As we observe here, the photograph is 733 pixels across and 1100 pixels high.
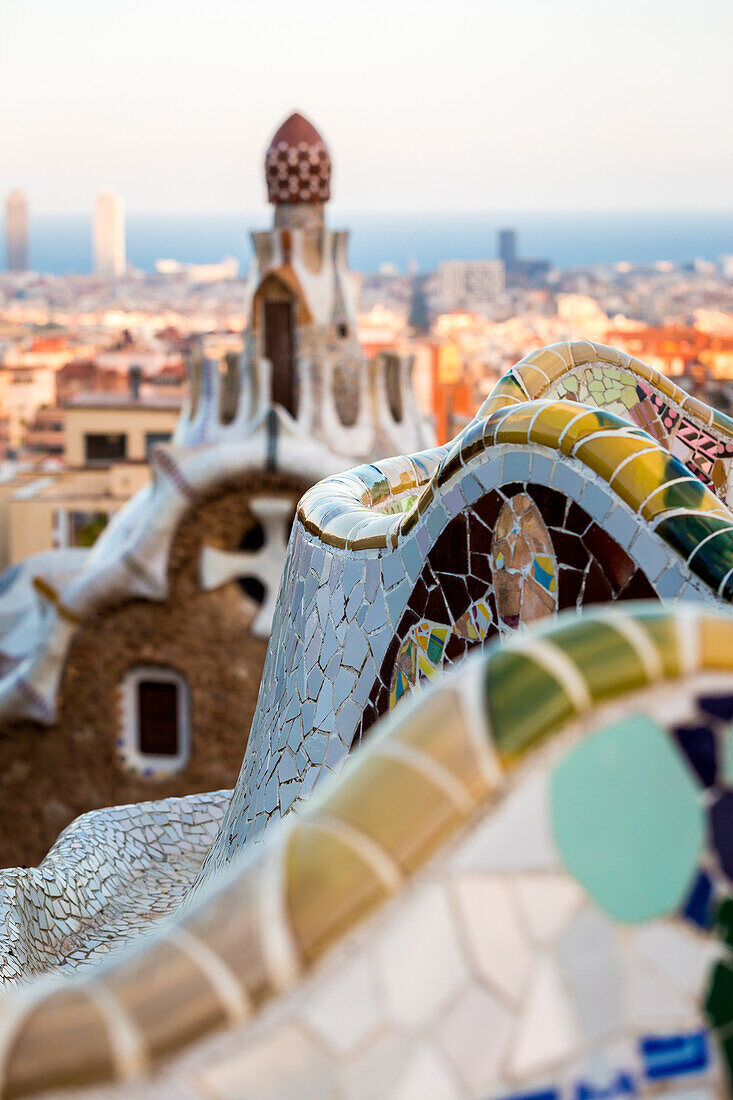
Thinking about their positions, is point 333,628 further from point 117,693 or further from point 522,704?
point 117,693

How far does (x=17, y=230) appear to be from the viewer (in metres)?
188

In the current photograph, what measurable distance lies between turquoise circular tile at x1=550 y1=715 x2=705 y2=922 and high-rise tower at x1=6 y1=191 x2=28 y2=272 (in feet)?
636

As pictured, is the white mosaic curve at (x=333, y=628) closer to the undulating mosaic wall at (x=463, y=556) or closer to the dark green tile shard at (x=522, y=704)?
the undulating mosaic wall at (x=463, y=556)

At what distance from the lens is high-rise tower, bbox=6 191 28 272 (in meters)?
188

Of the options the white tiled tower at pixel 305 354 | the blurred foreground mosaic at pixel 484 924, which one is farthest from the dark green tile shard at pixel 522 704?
the white tiled tower at pixel 305 354

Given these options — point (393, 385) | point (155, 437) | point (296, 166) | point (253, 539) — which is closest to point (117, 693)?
point (253, 539)

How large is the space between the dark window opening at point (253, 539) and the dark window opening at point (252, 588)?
196mm

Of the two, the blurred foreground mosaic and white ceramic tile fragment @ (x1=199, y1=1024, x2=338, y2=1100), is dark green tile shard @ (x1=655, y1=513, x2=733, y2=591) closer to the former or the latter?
the blurred foreground mosaic

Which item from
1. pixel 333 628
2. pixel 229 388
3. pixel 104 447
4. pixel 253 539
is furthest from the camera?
pixel 104 447

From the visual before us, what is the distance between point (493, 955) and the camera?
1.43 m

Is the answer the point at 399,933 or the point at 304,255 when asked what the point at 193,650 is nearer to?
the point at 304,255

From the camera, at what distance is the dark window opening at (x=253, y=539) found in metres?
10.2

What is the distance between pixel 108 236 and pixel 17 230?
11483 mm

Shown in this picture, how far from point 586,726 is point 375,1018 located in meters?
0.33
